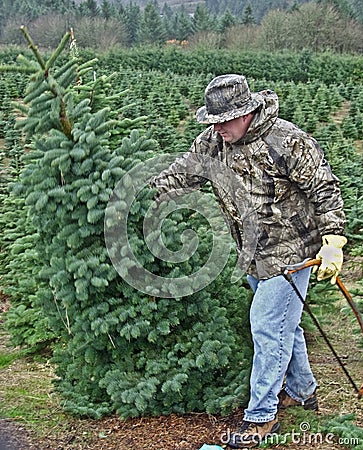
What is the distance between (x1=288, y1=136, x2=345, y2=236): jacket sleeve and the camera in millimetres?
3154

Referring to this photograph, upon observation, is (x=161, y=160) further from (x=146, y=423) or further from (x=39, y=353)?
(x=39, y=353)

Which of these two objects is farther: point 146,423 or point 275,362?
point 146,423

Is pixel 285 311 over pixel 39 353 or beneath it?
over

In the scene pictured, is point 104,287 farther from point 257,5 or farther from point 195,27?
point 257,5

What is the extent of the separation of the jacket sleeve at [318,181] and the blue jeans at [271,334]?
1.12ft

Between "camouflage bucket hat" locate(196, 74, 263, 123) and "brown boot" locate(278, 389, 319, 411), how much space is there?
183cm

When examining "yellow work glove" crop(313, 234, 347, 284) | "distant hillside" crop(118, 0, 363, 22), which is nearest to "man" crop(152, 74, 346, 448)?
"yellow work glove" crop(313, 234, 347, 284)

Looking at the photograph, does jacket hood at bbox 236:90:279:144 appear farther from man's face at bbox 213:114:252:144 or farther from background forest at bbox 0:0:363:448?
background forest at bbox 0:0:363:448

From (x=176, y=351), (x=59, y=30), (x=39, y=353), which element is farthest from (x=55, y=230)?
(x=59, y=30)

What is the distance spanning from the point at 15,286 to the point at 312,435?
3.16 metres

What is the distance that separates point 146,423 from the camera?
150 inches

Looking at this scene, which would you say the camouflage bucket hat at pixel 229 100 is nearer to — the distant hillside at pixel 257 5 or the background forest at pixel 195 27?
the background forest at pixel 195 27

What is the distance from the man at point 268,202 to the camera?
3123 mm

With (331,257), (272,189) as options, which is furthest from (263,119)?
(331,257)
